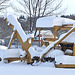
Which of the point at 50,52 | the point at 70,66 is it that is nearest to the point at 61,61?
the point at 70,66

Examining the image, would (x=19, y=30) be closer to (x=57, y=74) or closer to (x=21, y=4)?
(x=57, y=74)

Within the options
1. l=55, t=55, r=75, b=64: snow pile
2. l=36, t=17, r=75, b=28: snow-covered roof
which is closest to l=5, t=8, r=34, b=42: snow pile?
l=36, t=17, r=75, b=28: snow-covered roof

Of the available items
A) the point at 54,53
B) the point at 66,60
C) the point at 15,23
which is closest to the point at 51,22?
the point at 15,23

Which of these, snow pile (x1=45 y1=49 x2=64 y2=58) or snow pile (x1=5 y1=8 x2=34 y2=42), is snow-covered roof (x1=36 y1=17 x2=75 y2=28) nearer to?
snow pile (x1=5 y1=8 x2=34 y2=42)

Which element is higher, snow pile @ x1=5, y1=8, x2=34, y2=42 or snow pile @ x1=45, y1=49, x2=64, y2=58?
snow pile @ x1=5, y1=8, x2=34, y2=42

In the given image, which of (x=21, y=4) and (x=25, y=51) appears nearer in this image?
(x=25, y=51)

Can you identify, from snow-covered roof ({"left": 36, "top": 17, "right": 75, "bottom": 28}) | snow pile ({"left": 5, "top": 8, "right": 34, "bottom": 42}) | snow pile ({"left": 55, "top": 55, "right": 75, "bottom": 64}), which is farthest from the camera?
snow-covered roof ({"left": 36, "top": 17, "right": 75, "bottom": 28})

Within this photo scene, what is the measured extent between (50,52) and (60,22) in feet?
9.25

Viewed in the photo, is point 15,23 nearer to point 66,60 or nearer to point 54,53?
point 54,53

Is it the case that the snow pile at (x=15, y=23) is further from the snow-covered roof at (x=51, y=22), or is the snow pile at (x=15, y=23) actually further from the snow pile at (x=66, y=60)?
the snow pile at (x=66, y=60)

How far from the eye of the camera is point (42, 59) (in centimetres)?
857

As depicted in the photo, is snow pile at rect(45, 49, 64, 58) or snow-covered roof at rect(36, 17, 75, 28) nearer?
snow pile at rect(45, 49, 64, 58)

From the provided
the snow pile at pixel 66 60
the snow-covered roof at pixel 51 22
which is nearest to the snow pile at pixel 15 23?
the snow-covered roof at pixel 51 22

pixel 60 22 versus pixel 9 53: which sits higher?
pixel 60 22
